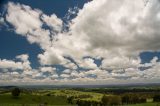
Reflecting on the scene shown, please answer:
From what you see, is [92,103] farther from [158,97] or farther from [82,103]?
[158,97]

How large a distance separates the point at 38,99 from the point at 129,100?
47281mm

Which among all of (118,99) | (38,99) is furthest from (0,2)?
(118,99)

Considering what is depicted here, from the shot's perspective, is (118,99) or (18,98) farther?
(118,99)

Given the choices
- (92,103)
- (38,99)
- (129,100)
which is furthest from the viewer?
(129,100)

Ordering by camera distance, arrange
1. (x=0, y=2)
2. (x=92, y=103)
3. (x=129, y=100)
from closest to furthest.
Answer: (x=0, y=2) < (x=92, y=103) < (x=129, y=100)

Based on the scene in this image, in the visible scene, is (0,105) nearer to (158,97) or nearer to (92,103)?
(92,103)

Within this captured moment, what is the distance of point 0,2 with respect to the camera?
7434 millimetres

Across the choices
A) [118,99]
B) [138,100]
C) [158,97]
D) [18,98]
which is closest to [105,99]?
[118,99]

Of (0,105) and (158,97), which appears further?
(158,97)

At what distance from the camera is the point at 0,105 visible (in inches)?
3388

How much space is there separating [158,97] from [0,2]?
127 metres

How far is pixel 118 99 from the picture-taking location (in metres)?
122

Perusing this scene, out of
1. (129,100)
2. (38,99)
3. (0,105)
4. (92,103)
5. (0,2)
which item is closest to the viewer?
(0,2)

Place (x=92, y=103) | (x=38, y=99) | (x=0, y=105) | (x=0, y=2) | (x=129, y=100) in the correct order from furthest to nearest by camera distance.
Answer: (x=129, y=100) < (x=92, y=103) < (x=38, y=99) < (x=0, y=105) < (x=0, y=2)
